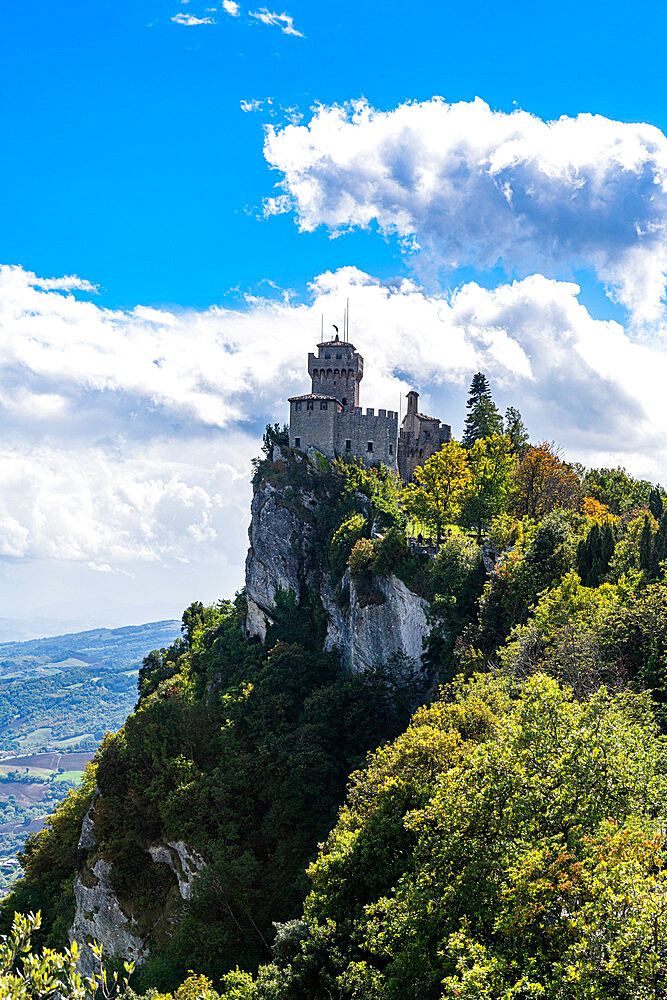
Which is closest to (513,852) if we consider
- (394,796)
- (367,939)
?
(367,939)

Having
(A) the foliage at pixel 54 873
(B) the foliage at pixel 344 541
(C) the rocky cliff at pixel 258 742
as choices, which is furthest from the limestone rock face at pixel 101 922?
(B) the foliage at pixel 344 541

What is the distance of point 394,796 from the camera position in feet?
81.7

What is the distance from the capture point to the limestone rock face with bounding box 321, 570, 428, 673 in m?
48.2

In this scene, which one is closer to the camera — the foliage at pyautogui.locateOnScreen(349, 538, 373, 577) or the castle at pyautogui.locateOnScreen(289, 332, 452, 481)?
the foliage at pyautogui.locateOnScreen(349, 538, 373, 577)

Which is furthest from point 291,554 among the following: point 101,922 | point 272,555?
point 101,922

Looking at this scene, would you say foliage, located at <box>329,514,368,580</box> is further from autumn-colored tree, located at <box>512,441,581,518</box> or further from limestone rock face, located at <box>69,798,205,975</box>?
limestone rock face, located at <box>69,798,205,975</box>

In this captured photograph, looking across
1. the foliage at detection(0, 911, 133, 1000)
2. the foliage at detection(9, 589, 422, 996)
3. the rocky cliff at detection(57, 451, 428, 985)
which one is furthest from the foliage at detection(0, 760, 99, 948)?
the foliage at detection(0, 911, 133, 1000)

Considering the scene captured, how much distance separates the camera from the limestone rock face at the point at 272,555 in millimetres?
61844

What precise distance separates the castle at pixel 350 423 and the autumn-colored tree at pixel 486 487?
40.7ft

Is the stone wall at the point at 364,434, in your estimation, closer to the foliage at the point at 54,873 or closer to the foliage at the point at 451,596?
the foliage at the point at 451,596

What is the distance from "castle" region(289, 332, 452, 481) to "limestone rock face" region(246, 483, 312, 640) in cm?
634

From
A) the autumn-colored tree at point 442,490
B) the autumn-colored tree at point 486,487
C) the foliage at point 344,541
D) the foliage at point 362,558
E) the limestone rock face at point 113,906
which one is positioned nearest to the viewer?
the limestone rock face at point 113,906

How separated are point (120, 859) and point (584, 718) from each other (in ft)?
132

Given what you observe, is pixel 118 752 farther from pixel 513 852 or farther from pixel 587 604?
pixel 513 852
